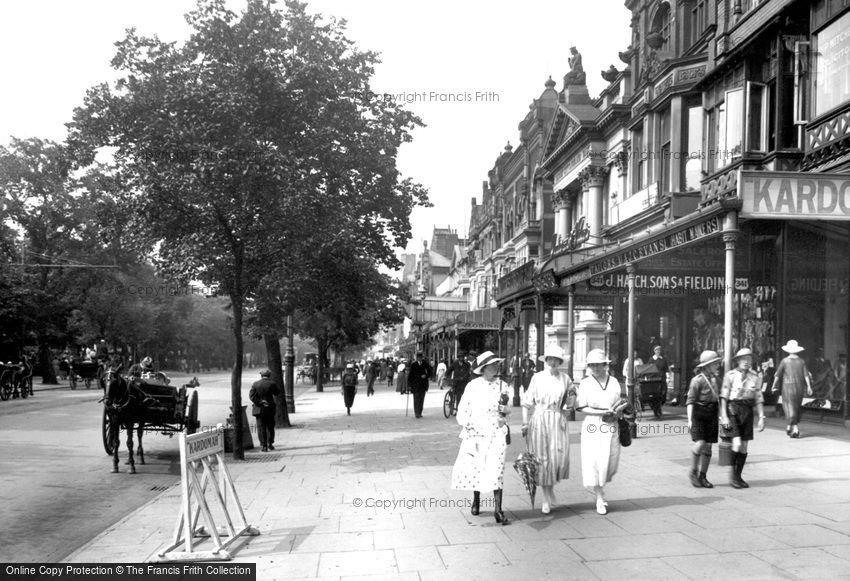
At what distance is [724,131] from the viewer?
66.6ft

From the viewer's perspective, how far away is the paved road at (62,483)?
8.26 meters

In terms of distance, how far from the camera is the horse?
1306 centimetres

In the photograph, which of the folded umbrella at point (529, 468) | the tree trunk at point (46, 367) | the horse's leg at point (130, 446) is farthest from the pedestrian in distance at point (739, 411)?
the tree trunk at point (46, 367)

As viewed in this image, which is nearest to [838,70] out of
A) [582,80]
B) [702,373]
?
[702,373]

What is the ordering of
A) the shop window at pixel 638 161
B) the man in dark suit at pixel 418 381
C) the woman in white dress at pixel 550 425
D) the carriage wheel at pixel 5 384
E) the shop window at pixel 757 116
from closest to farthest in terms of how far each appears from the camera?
1. the woman in white dress at pixel 550 425
2. the shop window at pixel 757 116
3. the man in dark suit at pixel 418 381
4. the shop window at pixel 638 161
5. the carriage wheel at pixel 5 384

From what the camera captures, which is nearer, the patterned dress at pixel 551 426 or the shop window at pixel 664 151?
the patterned dress at pixel 551 426

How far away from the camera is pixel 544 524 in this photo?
8.11 metres

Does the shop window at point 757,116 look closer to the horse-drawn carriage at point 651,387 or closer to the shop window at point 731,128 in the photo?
the shop window at point 731,128

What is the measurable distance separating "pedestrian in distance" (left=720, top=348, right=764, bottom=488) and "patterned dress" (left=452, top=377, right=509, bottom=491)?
10.2ft

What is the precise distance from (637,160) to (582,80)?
36.4 feet

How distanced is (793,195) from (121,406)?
10741 mm

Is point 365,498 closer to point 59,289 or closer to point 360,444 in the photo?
point 360,444

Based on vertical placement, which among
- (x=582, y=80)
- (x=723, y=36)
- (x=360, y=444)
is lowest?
(x=360, y=444)

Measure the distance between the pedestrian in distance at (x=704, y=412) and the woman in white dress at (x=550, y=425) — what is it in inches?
76.5
